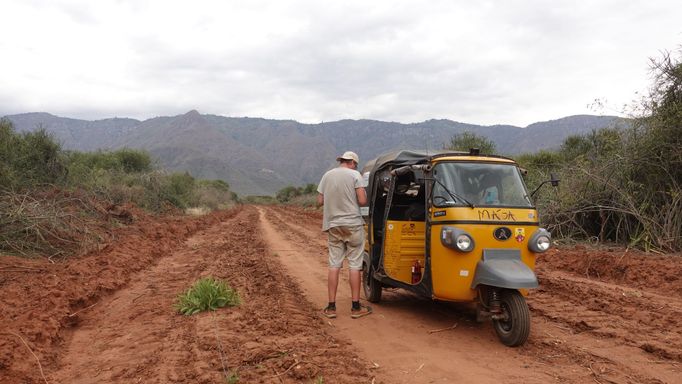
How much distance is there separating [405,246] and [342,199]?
1.13 m

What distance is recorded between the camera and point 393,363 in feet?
15.9

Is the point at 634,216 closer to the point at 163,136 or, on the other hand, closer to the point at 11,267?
the point at 11,267

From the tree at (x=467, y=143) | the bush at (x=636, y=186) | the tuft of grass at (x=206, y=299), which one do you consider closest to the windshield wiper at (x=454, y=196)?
the tuft of grass at (x=206, y=299)

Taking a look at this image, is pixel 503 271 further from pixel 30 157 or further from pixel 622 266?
pixel 30 157

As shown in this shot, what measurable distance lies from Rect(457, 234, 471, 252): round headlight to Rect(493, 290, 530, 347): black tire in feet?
2.20

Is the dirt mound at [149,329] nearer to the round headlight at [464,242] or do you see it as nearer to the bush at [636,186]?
the round headlight at [464,242]

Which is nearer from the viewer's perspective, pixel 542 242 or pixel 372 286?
pixel 542 242

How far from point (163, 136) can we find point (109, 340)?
16178 centimetres

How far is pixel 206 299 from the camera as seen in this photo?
6.74 metres

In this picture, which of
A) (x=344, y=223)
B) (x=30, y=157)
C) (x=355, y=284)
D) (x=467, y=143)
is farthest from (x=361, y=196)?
(x=467, y=143)

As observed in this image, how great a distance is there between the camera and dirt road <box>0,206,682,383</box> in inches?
180

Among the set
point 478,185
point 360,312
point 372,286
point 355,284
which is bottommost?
point 360,312

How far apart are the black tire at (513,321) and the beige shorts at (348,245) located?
6.74ft

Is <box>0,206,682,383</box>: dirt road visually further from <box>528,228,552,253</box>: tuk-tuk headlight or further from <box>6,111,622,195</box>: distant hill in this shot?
<box>6,111,622,195</box>: distant hill
